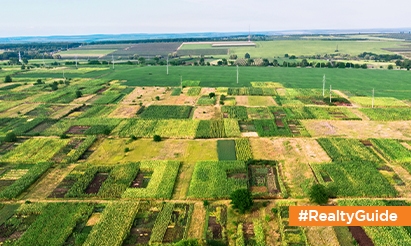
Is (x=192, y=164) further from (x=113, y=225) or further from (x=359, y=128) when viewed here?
(x=359, y=128)

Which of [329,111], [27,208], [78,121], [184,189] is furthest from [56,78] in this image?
[329,111]

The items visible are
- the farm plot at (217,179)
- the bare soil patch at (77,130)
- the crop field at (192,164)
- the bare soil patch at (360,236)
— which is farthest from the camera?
the bare soil patch at (77,130)

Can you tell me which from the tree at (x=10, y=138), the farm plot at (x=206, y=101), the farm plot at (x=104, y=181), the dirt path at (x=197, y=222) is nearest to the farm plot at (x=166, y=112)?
the farm plot at (x=206, y=101)

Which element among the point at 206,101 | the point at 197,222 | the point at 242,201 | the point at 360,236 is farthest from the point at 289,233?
the point at 206,101

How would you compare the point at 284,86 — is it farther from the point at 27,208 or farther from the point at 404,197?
the point at 27,208

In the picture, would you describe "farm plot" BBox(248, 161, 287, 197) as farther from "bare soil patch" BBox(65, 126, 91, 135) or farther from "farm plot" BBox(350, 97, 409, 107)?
"farm plot" BBox(350, 97, 409, 107)

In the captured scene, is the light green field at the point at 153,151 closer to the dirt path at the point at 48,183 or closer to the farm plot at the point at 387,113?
the dirt path at the point at 48,183
